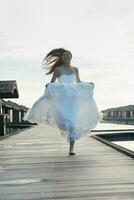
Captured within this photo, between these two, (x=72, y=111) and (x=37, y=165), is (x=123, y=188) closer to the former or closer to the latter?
(x=37, y=165)

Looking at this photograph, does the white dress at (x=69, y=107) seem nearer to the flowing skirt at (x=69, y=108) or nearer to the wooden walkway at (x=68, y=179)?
the flowing skirt at (x=69, y=108)

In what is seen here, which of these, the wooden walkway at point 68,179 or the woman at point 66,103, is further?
the woman at point 66,103

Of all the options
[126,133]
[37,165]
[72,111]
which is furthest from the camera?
[126,133]

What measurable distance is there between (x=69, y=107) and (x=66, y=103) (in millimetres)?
89

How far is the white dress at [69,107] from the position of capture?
909 cm

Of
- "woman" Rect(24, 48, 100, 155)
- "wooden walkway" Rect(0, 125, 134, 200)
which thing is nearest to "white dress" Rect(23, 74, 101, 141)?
"woman" Rect(24, 48, 100, 155)

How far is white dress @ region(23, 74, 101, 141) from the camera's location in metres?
9.09

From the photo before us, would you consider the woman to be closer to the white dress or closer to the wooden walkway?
the white dress

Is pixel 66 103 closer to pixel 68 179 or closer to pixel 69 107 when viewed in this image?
pixel 69 107

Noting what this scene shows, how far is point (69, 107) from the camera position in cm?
915

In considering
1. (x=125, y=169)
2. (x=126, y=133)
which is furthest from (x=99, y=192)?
(x=126, y=133)

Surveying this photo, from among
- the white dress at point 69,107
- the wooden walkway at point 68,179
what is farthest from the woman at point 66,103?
the wooden walkway at point 68,179

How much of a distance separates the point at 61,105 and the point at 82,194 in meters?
4.45

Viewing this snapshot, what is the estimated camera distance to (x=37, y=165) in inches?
300
